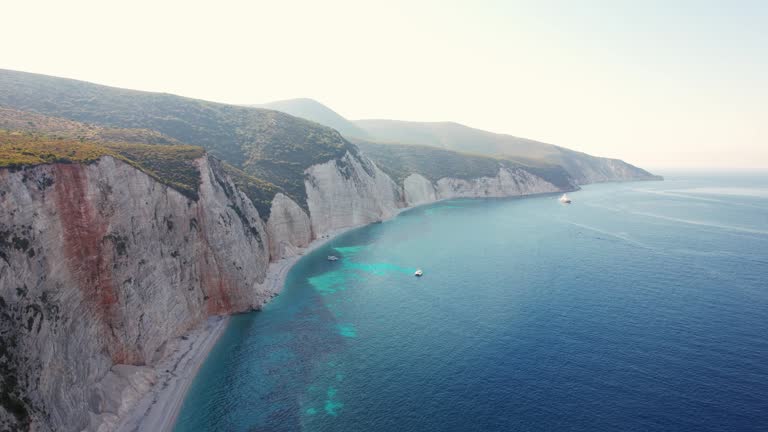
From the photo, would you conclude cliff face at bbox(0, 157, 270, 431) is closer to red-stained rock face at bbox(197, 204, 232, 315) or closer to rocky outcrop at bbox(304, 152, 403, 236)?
red-stained rock face at bbox(197, 204, 232, 315)

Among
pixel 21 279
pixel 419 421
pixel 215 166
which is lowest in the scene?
pixel 419 421

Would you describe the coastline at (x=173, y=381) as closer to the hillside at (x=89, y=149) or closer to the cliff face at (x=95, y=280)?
the cliff face at (x=95, y=280)

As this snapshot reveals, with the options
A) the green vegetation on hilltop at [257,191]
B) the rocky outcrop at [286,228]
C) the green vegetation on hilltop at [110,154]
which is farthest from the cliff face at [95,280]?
the rocky outcrop at [286,228]

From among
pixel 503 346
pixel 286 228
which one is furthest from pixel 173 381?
pixel 286 228

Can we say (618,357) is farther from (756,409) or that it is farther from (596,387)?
(756,409)

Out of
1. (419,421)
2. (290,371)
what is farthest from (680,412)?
(290,371)

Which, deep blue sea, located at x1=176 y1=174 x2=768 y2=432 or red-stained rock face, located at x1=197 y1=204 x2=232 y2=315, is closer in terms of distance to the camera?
deep blue sea, located at x1=176 y1=174 x2=768 y2=432

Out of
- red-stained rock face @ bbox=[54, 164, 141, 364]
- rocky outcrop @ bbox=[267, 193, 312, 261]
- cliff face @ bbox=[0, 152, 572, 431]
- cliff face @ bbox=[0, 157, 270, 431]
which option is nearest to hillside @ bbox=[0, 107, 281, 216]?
cliff face @ bbox=[0, 152, 572, 431]
